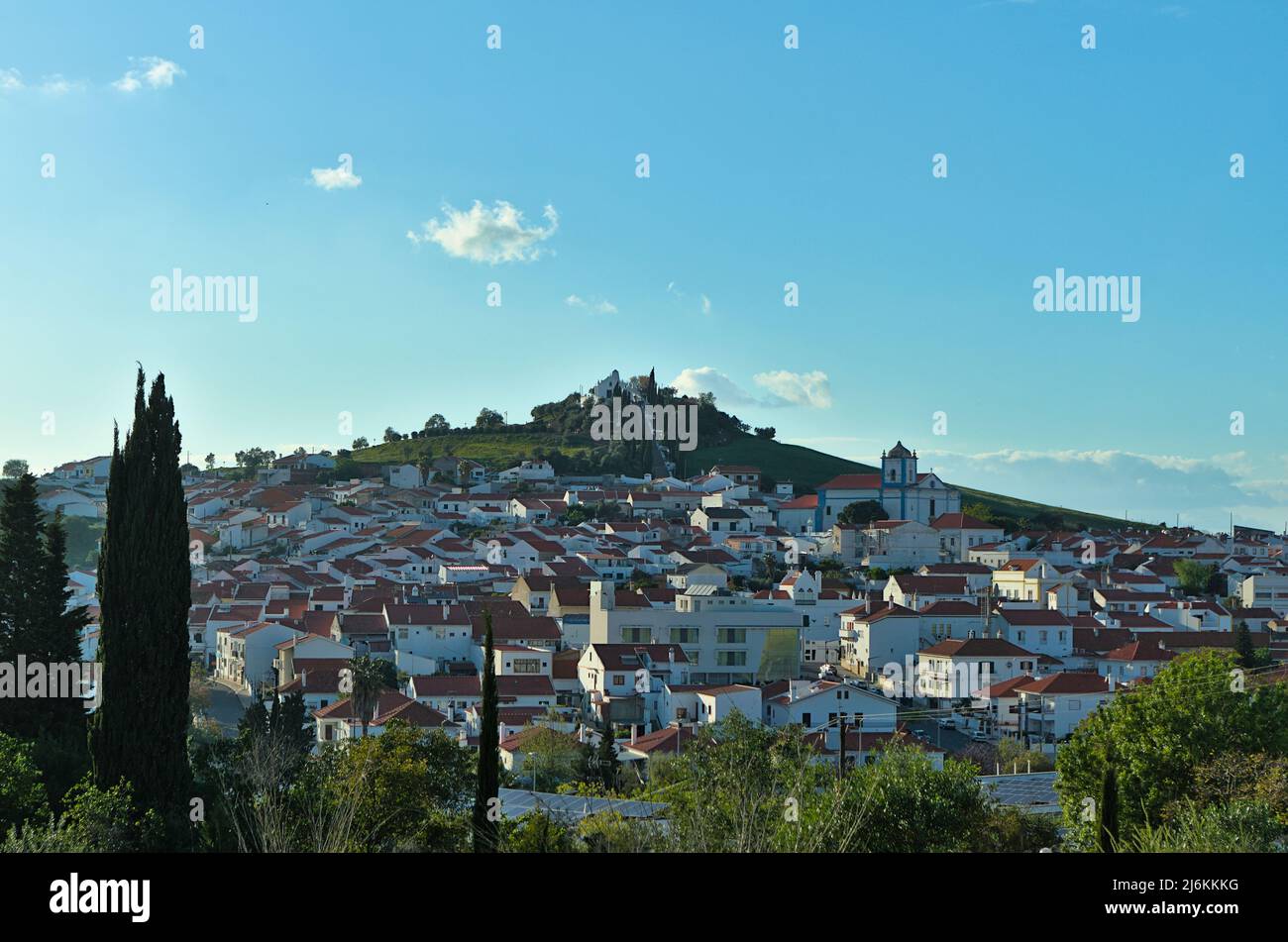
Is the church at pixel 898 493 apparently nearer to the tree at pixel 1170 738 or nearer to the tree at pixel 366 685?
the tree at pixel 366 685

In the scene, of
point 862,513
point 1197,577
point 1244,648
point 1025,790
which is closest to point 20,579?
point 1025,790

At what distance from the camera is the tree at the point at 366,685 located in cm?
3009

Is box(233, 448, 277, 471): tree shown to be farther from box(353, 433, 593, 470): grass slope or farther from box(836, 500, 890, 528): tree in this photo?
box(836, 500, 890, 528): tree

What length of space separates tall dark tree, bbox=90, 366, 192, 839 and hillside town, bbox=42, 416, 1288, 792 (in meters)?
5.05

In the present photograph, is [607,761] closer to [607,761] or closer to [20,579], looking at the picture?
[607,761]

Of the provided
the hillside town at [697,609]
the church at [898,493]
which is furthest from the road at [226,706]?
the church at [898,493]

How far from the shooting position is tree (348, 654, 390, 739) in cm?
3009

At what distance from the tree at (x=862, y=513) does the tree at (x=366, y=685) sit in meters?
41.7

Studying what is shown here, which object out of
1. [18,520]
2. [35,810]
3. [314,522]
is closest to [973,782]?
[35,810]

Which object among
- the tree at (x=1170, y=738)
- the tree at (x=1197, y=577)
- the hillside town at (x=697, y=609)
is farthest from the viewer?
the tree at (x=1197, y=577)

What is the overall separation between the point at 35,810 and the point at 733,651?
27.4m

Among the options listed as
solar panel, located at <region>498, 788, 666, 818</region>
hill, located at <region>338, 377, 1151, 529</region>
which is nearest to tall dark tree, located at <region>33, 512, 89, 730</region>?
solar panel, located at <region>498, 788, 666, 818</region>

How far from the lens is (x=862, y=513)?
71.4 meters
